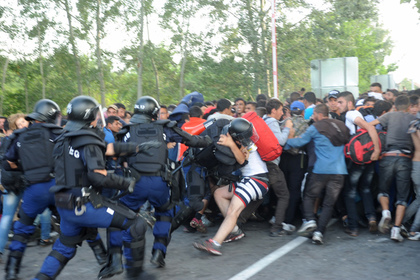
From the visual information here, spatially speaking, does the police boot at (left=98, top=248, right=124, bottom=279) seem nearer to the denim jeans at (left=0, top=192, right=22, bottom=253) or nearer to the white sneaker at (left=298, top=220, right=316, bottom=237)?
the denim jeans at (left=0, top=192, right=22, bottom=253)

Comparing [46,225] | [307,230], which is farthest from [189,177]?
[46,225]

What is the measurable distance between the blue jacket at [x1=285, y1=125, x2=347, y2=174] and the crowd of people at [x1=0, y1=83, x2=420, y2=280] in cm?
1

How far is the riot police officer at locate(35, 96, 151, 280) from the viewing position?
4234 mm

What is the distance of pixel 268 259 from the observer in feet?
18.6

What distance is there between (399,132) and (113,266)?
13.9ft

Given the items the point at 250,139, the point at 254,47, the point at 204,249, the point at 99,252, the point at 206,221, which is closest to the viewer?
the point at 99,252

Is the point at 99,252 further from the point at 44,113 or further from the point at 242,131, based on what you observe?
the point at 242,131

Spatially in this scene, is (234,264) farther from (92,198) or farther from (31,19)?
(31,19)

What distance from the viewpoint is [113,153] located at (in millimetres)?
4578

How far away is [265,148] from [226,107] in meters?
1.79

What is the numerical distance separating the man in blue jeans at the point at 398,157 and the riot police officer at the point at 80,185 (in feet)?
12.6

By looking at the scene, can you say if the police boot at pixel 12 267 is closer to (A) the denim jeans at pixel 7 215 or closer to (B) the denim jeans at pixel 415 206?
(A) the denim jeans at pixel 7 215

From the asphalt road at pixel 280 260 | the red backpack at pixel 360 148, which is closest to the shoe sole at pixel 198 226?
the asphalt road at pixel 280 260

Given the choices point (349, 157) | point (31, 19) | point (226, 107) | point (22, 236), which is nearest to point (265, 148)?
point (349, 157)
